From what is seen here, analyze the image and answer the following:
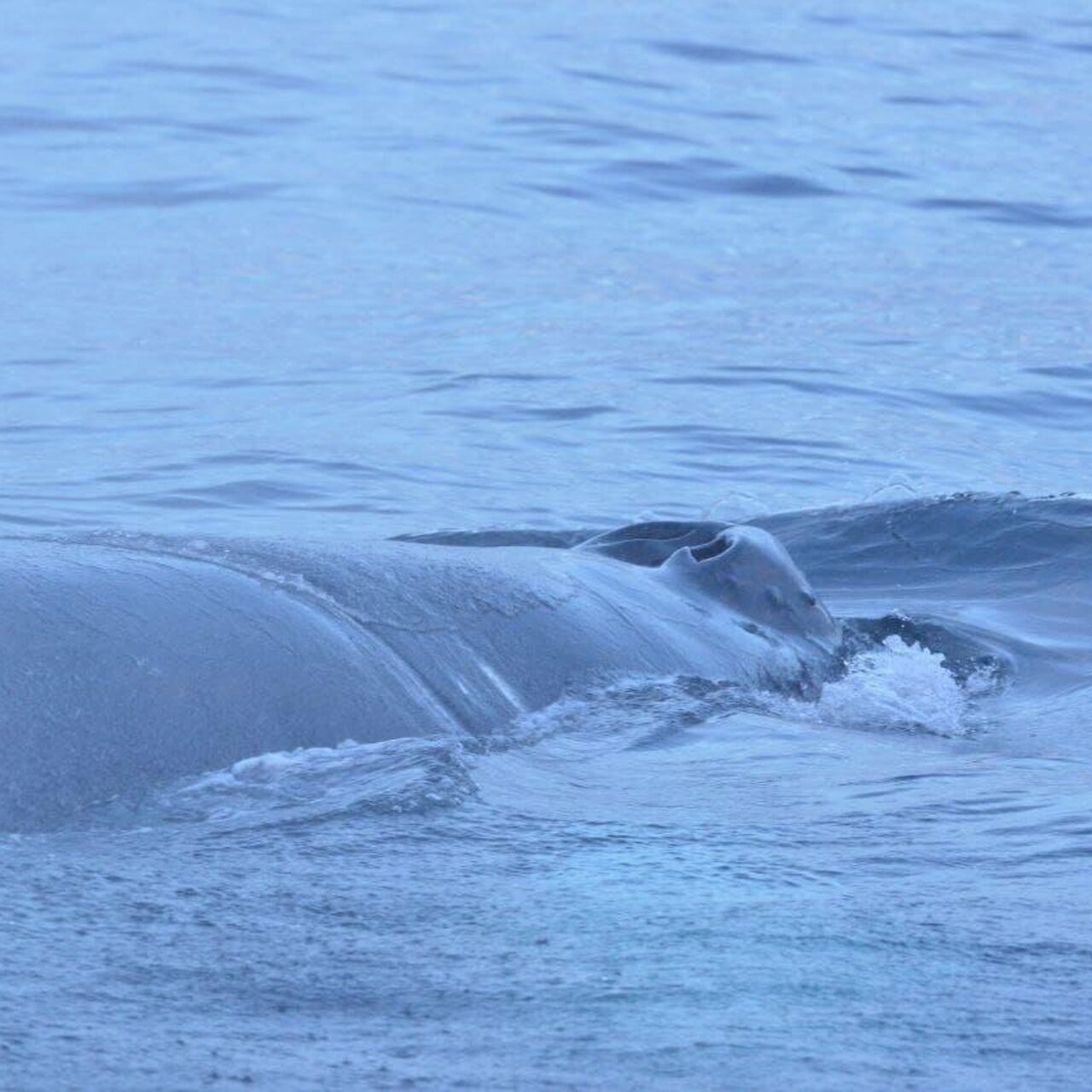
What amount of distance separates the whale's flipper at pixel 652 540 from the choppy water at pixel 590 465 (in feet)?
2.50

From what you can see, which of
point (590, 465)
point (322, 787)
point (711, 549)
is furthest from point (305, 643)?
point (590, 465)

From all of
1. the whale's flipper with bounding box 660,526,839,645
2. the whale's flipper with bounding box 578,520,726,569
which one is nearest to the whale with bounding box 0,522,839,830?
the whale's flipper with bounding box 660,526,839,645

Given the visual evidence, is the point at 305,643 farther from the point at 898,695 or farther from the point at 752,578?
the point at 898,695

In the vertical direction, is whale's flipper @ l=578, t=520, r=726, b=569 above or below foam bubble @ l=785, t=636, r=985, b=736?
above

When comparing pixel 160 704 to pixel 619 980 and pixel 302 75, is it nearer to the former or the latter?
pixel 619 980

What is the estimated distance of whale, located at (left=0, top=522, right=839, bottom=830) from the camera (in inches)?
213

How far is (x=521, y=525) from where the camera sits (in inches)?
458

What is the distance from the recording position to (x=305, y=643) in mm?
5984

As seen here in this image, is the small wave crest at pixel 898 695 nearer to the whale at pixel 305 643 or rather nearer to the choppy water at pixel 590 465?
the choppy water at pixel 590 465

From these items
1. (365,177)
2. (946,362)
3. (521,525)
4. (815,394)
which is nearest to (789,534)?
(521,525)

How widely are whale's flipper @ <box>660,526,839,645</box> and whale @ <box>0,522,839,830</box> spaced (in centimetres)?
1

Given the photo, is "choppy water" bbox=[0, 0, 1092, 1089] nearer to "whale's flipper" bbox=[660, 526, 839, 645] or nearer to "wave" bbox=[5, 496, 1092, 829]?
"wave" bbox=[5, 496, 1092, 829]

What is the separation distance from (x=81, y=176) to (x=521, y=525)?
10597mm

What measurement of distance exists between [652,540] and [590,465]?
488cm
